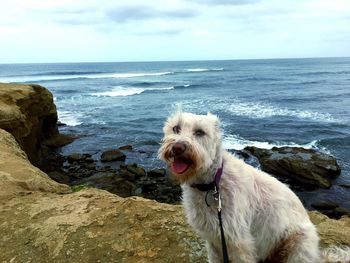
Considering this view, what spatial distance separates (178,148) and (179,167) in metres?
0.19

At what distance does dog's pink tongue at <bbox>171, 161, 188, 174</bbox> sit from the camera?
3.26 m

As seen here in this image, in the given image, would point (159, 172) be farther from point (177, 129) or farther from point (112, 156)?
point (177, 129)

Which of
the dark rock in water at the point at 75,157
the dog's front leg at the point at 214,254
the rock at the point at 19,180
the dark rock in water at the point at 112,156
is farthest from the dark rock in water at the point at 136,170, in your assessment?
the dog's front leg at the point at 214,254

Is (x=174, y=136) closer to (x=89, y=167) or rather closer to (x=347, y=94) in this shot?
(x=89, y=167)

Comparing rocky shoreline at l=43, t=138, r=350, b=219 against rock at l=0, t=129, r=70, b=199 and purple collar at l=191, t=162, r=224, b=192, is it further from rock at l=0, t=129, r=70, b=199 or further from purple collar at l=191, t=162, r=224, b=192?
purple collar at l=191, t=162, r=224, b=192

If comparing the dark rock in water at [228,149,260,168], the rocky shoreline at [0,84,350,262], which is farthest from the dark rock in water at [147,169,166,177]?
the rocky shoreline at [0,84,350,262]

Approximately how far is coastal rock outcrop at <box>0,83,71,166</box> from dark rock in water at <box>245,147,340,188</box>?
1223 cm

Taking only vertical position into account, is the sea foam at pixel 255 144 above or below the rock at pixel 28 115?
below

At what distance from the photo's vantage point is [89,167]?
19.2 metres

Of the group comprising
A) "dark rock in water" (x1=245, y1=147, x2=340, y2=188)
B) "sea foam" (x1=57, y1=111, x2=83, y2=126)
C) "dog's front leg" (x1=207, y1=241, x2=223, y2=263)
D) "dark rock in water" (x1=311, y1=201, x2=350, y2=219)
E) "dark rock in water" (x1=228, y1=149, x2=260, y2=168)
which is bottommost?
"sea foam" (x1=57, y1=111, x2=83, y2=126)

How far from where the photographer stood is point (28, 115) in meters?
17.6

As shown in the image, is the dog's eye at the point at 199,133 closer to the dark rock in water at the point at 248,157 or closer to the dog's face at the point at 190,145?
the dog's face at the point at 190,145

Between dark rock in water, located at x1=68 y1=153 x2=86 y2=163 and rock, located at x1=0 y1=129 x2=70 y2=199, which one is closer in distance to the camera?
rock, located at x1=0 y1=129 x2=70 y2=199

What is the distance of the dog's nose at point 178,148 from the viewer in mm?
3223
